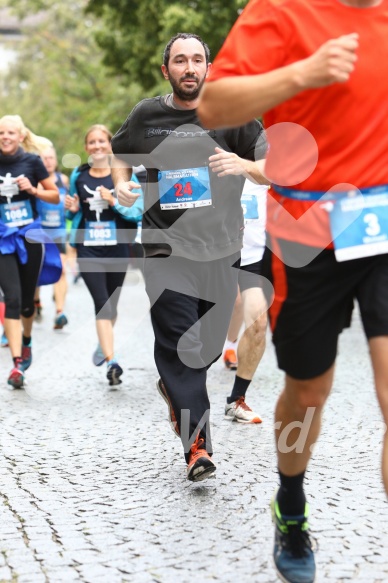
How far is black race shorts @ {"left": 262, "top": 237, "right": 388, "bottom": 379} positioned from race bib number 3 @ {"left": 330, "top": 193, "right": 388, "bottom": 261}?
0.22ft

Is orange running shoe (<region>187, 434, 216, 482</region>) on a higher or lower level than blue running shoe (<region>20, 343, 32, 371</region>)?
higher

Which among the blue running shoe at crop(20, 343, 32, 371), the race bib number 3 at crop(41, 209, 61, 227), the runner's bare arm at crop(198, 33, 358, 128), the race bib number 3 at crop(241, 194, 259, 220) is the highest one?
the runner's bare arm at crop(198, 33, 358, 128)

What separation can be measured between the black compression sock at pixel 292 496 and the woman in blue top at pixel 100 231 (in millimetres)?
5265

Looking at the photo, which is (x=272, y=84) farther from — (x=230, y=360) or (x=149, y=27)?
(x=149, y=27)

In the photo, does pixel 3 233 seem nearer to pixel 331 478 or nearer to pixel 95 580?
pixel 331 478

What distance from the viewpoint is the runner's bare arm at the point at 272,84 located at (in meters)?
3.04

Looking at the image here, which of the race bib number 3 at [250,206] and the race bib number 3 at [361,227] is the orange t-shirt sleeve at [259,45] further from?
the race bib number 3 at [250,206]

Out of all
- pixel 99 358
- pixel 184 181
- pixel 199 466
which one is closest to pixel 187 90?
pixel 184 181

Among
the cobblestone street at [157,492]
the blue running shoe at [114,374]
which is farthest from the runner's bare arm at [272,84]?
the blue running shoe at [114,374]

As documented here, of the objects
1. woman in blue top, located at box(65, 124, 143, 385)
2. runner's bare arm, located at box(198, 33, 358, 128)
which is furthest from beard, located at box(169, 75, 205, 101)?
woman in blue top, located at box(65, 124, 143, 385)

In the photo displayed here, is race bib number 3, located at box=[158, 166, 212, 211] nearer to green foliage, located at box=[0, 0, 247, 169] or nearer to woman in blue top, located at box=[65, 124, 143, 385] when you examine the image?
woman in blue top, located at box=[65, 124, 143, 385]

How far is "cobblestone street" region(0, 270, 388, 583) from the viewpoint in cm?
388

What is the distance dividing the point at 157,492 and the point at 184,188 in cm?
143

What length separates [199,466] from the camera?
A: 16.1ft
